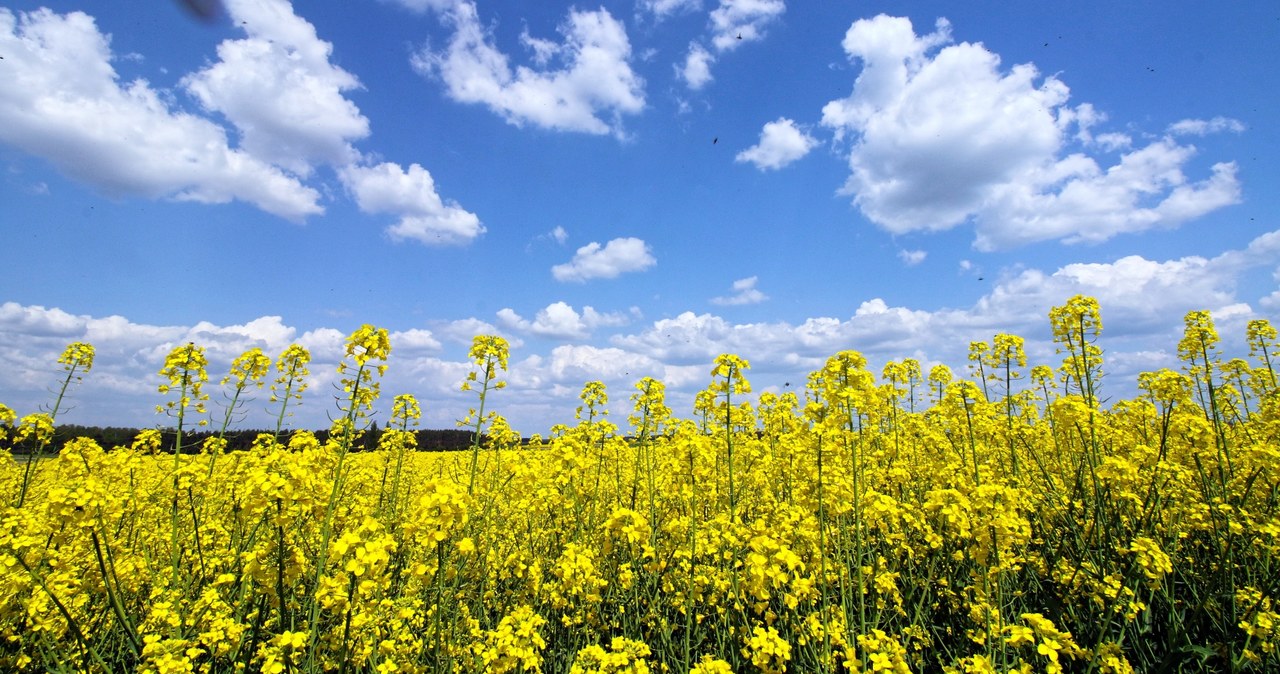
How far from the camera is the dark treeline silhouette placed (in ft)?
18.0

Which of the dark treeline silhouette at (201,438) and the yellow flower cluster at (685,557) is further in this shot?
the dark treeline silhouette at (201,438)

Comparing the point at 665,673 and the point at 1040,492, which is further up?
the point at 1040,492

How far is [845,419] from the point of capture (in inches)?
157

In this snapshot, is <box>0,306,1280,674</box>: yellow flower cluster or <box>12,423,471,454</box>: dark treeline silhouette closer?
<box>0,306,1280,674</box>: yellow flower cluster

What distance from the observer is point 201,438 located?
8258 millimetres

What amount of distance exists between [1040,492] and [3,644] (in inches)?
380

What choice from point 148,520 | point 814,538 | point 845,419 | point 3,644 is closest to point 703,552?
point 814,538

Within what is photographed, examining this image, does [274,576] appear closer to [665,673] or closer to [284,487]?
[284,487]

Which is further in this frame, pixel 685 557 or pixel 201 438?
pixel 201 438

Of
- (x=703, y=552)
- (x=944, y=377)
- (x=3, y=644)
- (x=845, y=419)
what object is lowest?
(x=3, y=644)

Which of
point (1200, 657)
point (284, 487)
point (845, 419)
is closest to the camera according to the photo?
point (284, 487)

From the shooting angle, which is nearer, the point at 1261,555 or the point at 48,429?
the point at 1261,555

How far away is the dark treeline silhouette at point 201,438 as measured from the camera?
5473 mm

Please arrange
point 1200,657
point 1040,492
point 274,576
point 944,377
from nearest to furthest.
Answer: point 274,576 < point 1200,657 < point 1040,492 < point 944,377
